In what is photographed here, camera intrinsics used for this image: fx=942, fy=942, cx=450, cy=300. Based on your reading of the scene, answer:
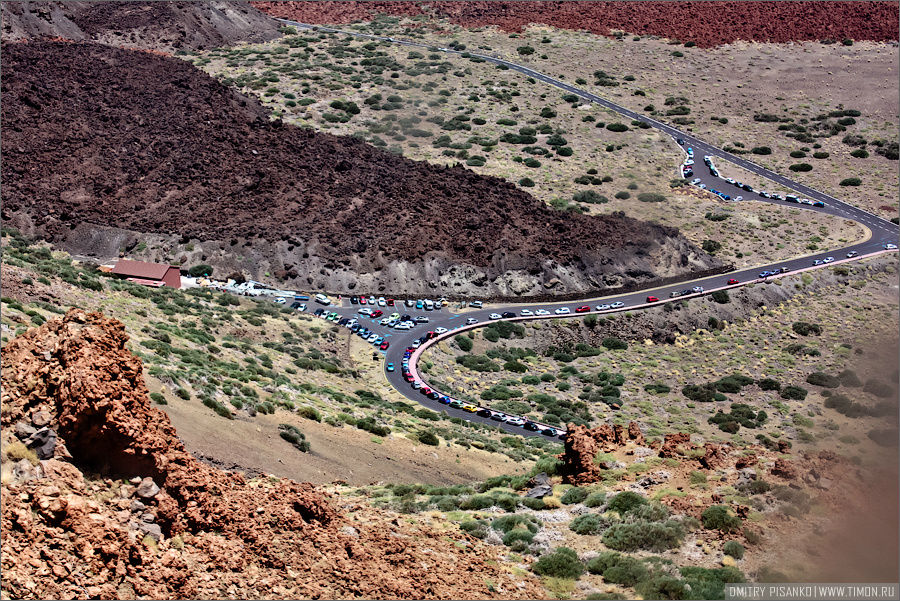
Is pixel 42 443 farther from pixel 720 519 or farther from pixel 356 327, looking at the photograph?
pixel 356 327

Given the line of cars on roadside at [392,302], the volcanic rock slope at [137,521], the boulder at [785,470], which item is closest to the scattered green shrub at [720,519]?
the boulder at [785,470]

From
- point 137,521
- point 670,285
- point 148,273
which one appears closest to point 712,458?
point 137,521

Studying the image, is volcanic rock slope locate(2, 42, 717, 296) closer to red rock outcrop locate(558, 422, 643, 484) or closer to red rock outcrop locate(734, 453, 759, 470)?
red rock outcrop locate(558, 422, 643, 484)

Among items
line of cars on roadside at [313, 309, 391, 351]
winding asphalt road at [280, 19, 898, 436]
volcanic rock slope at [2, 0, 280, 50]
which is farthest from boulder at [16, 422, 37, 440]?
volcanic rock slope at [2, 0, 280, 50]

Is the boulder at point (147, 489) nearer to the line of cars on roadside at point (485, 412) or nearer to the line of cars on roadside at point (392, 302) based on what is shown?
the line of cars on roadside at point (485, 412)

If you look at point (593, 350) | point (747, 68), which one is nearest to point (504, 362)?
point (593, 350)

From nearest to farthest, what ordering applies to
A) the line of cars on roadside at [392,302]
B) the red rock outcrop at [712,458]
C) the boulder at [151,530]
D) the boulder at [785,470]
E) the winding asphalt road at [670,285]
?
1. the boulder at [151,530]
2. the boulder at [785,470]
3. the red rock outcrop at [712,458]
4. the winding asphalt road at [670,285]
5. the line of cars on roadside at [392,302]

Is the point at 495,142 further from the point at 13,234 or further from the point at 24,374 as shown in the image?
the point at 24,374
